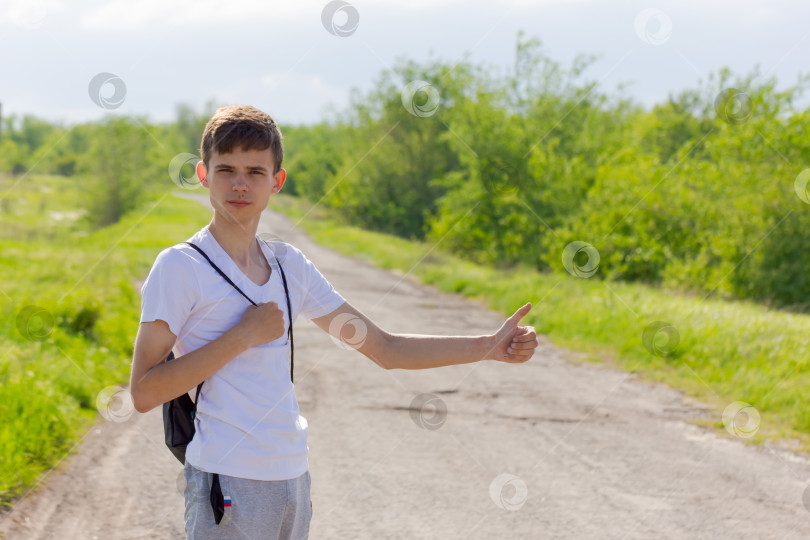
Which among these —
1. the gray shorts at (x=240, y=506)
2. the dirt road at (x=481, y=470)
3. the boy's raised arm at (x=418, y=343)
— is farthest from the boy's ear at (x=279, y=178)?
the dirt road at (x=481, y=470)

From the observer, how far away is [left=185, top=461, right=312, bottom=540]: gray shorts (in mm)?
1908

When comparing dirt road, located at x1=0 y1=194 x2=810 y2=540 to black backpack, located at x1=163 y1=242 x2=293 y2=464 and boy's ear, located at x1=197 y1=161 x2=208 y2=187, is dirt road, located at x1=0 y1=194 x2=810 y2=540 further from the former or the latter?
boy's ear, located at x1=197 y1=161 x2=208 y2=187

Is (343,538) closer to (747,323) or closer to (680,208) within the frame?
(747,323)

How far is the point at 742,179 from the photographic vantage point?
43.9ft

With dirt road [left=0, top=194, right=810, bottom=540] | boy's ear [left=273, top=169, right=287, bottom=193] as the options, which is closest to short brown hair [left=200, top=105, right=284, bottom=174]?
boy's ear [left=273, top=169, right=287, bottom=193]

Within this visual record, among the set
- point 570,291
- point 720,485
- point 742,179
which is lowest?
point 570,291

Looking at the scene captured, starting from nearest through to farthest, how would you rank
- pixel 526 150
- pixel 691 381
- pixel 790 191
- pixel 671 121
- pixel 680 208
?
1. pixel 691 381
2. pixel 790 191
3. pixel 680 208
4. pixel 526 150
5. pixel 671 121

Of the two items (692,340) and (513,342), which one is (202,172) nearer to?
(513,342)

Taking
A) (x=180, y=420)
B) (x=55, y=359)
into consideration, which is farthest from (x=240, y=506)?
(x=55, y=359)

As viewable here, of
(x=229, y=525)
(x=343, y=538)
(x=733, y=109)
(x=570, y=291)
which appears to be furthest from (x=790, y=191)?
(x=229, y=525)

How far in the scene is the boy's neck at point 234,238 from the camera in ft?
6.60

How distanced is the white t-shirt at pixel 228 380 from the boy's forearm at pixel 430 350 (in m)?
0.45

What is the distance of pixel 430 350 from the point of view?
239 cm

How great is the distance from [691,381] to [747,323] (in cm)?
152
